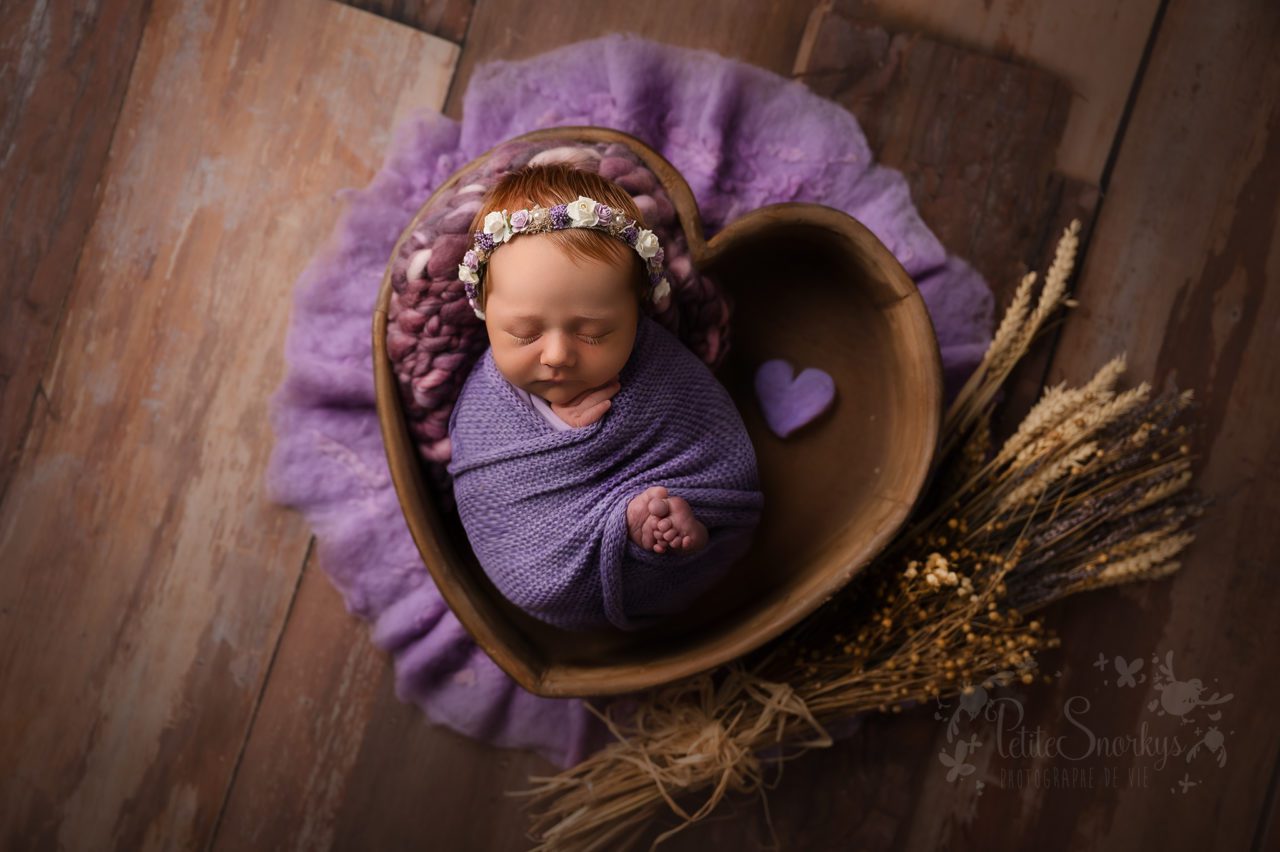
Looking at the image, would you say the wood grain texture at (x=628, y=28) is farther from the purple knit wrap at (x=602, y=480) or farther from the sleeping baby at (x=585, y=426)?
the purple knit wrap at (x=602, y=480)

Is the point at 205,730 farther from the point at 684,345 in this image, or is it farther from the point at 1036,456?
the point at 1036,456

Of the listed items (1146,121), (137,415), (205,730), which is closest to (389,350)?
(137,415)

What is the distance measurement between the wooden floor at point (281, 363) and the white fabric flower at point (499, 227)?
53 centimetres

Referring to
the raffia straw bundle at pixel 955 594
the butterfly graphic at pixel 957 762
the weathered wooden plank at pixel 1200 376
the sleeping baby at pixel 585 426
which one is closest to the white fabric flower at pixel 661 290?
the sleeping baby at pixel 585 426

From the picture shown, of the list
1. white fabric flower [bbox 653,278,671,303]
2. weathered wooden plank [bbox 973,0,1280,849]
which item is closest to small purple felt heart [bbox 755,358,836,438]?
white fabric flower [bbox 653,278,671,303]

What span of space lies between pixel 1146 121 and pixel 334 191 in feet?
4.47

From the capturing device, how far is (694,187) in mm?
1432

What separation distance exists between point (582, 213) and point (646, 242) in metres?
0.09

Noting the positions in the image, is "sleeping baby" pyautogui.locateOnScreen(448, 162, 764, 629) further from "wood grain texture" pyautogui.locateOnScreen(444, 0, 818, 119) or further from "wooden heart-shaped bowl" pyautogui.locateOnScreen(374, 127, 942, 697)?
"wood grain texture" pyautogui.locateOnScreen(444, 0, 818, 119)

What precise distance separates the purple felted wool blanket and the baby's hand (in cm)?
44

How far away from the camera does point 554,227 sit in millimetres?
1028

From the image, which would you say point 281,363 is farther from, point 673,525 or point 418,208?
point 673,525

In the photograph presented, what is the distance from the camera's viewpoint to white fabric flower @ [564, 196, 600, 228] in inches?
40.4

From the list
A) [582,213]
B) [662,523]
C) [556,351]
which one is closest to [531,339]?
[556,351]
